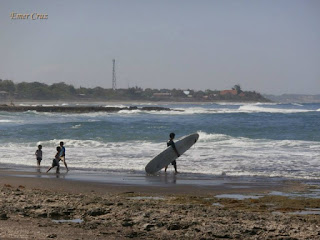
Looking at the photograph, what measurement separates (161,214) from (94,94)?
164222 millimetres

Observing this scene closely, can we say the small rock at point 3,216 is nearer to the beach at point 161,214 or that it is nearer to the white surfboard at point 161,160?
the beach at point 161,214

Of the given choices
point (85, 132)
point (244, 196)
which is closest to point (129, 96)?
point (85, 132)

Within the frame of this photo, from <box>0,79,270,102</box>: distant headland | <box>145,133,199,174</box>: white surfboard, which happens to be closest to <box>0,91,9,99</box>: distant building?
<box>0,79,270,102</box>: distant headland

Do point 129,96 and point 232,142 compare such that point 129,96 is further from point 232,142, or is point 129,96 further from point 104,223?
point 104,223

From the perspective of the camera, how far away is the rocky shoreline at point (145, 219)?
6766mm

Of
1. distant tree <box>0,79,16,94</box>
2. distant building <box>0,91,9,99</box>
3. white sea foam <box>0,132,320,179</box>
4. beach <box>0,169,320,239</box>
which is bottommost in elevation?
white sea foam <box>0,132,320,179</box>

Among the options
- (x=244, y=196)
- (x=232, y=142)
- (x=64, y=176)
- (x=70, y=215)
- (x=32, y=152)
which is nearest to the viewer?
(x=70, y=215)

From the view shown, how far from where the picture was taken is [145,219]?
7.40 meters

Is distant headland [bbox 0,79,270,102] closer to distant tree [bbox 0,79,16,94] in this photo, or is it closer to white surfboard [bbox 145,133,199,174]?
distant tree [bbox 0,79,16,94]

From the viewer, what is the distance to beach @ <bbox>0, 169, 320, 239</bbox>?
6.81 metres

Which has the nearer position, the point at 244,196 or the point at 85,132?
the point at 244,196

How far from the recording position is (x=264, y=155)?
62.3 ft

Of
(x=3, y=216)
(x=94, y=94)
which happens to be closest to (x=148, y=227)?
(x=3, y=216)

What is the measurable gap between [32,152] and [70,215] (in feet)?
43.9
